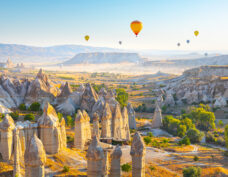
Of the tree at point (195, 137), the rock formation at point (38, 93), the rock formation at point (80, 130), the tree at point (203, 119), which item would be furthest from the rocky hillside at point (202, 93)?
the rock formation at point (80, 130)

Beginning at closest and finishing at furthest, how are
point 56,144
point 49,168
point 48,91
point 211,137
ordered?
1. point 49,168
2. point 56,144
3. point 211,137
4. point 48,91

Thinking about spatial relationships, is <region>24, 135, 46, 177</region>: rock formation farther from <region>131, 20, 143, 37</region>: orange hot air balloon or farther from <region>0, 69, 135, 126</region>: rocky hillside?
<region>131, 20, 143, 37</region>: orange hot air balloon

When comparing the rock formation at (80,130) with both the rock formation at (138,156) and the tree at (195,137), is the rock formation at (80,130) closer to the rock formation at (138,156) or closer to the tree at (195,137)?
the rock formation at (138,156)

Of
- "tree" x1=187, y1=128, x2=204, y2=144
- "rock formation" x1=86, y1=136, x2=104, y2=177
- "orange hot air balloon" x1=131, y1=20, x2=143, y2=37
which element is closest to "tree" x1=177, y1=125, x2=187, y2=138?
"tree" x1=187, y1=128, x2=204, y2=144

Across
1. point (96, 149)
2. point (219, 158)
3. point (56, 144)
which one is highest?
point (96, 149)

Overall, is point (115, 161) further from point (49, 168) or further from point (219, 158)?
point (219, 158)

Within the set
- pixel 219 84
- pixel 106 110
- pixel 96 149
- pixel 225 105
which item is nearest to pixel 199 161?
pixel 106 110

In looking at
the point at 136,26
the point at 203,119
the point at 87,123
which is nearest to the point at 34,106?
the point at 87,123

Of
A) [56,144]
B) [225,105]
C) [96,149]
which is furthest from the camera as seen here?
[225,105]
